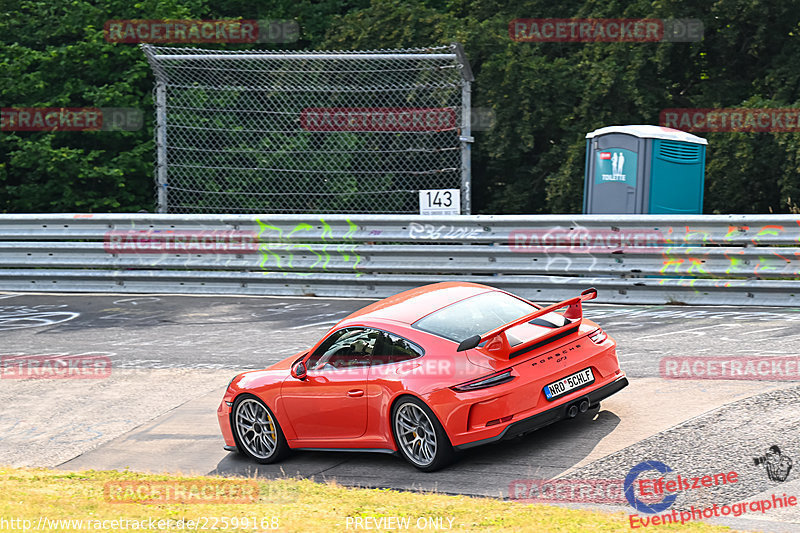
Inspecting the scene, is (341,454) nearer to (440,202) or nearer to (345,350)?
(345,350)

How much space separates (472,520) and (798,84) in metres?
15.4

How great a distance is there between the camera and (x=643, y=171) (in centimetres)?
1509

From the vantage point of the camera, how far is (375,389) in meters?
7.77

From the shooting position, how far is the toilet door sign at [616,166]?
15195 millimetres

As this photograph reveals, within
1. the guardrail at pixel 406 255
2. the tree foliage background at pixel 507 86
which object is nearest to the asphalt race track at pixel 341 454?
the guardrail at pixel 406 255

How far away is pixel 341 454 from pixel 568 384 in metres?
2.02

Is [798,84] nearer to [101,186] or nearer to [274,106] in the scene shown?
[274,106]
